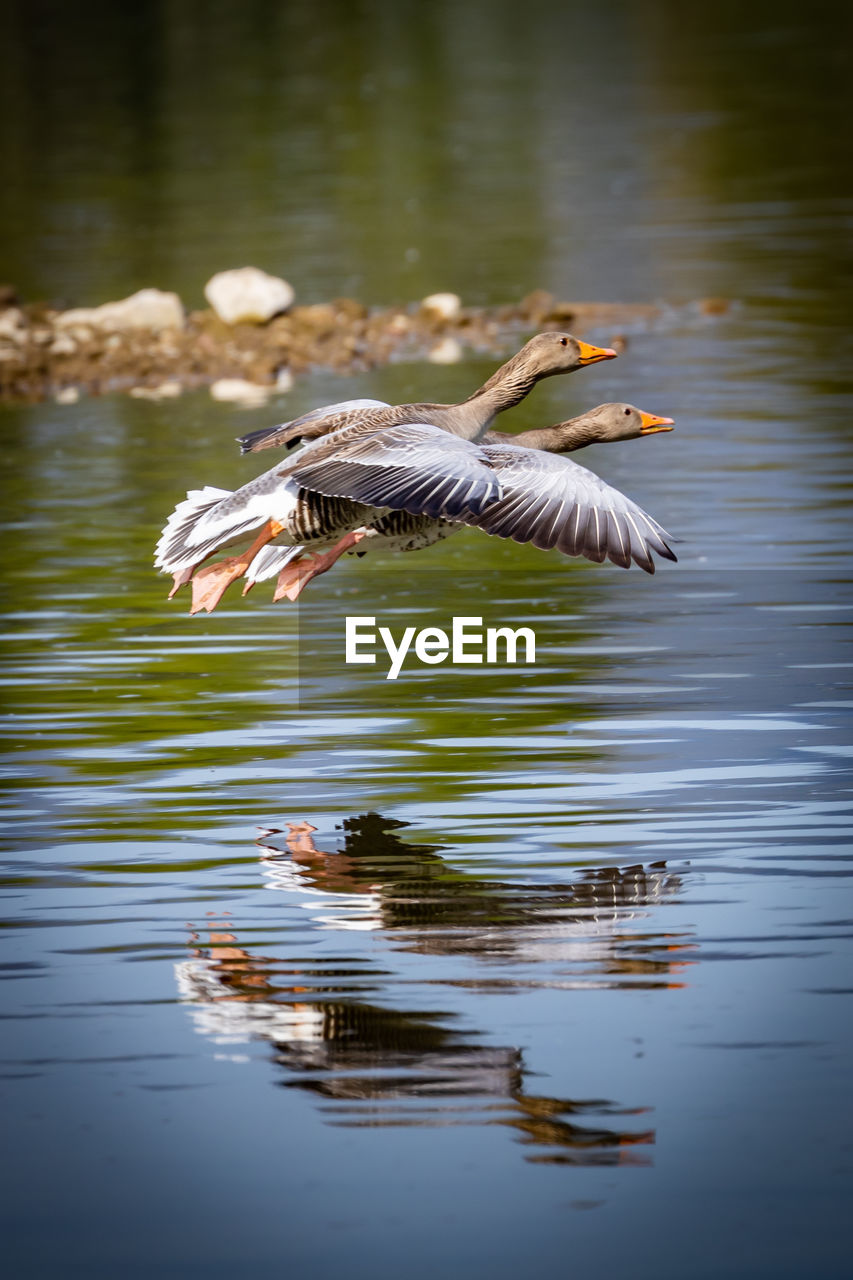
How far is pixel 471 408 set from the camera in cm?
1440

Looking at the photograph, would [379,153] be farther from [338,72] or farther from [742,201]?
[338,72]

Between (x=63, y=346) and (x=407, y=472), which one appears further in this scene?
(x=63, y=346)

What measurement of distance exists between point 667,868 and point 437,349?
1929 cm

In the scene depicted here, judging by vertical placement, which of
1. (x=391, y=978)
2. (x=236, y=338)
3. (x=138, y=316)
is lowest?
(x=391, y=978)

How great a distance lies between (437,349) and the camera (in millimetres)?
29391

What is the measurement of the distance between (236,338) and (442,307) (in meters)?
2.71

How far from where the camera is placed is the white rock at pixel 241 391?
26.9m

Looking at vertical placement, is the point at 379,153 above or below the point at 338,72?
below

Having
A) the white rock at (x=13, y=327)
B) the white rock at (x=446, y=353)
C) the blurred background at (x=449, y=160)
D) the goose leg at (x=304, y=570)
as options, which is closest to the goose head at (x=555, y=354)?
the goose leg at (x=304, y=570)

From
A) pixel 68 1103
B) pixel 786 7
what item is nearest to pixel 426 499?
pixel 68 1103

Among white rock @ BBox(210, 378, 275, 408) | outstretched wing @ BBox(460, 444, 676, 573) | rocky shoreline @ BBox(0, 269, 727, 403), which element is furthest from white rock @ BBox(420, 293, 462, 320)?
outstretched wing @ BBox(460, 444, 676, 573)

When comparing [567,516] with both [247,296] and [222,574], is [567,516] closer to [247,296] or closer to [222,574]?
[222,574]

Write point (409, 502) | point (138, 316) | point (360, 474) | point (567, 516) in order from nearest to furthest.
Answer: point (409, 502) < point (567, 516) < point (360, 474) < point (138, 316)

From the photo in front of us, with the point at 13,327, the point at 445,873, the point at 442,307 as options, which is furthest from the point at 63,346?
the point at 445,873
